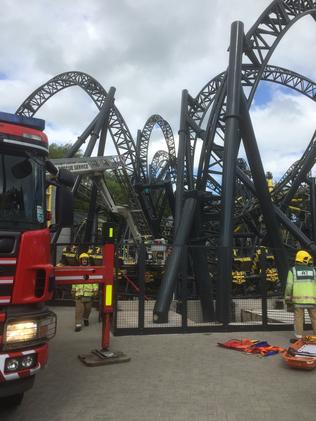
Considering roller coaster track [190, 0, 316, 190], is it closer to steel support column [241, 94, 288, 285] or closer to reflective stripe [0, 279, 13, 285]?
steel support column [241, 94, 288, 285]

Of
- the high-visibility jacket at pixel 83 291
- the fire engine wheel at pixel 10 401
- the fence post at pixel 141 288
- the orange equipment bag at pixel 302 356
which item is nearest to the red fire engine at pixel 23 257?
the fire engine wheel at pixel 10 401

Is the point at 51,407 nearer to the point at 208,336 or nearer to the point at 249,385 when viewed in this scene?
the point at 249,385

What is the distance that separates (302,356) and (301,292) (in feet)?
6.67

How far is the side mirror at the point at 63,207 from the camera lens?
5098mm

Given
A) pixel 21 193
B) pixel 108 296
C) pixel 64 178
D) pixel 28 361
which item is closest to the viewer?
pixel 28 361

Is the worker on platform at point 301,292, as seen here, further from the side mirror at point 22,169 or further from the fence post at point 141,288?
the side mirror at point 22,169

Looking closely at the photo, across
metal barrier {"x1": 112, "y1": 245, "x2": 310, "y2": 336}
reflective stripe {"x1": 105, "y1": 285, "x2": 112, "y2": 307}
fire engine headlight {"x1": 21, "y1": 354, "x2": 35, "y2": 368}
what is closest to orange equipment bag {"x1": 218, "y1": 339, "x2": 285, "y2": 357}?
metal barrier {"x1": 112, "y1": 245, "x2": 310, "y2": 336}

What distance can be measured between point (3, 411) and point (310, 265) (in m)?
5.94

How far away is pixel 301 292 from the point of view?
8.66m

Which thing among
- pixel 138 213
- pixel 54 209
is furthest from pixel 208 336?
pixel 138 213

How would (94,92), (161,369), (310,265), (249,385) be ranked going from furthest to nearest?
(94,92)
(310,265)
(161,369)
(249,385)

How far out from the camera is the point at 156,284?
13.7 m

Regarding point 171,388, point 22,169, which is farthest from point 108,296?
point 22,169

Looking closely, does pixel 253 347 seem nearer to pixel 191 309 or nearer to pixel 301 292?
pixel 301 292
